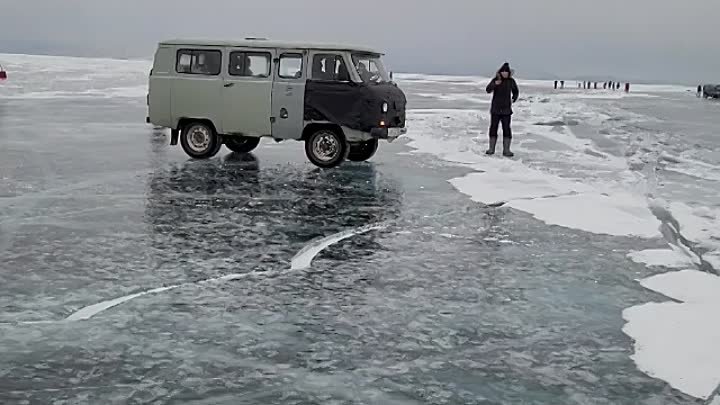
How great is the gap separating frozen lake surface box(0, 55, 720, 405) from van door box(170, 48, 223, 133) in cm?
114

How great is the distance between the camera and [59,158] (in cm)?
1405

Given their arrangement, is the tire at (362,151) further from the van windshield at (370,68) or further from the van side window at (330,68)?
the van side window at (330,68)

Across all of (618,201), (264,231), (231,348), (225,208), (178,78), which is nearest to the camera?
(231,348)

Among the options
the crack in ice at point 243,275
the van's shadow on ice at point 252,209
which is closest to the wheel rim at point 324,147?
the van's shadow on ice at point 252,209

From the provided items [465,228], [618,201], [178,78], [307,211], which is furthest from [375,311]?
[178,78]

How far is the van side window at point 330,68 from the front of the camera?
1308cm

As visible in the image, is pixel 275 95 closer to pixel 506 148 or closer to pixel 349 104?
pixel 349 104

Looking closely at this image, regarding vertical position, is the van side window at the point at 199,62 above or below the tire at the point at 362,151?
above

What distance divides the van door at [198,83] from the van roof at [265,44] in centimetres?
14

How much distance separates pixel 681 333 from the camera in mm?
5398

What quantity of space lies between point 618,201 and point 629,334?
5869 mm

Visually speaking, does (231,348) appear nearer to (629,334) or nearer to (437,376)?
(437,376)

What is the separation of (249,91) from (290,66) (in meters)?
0.93

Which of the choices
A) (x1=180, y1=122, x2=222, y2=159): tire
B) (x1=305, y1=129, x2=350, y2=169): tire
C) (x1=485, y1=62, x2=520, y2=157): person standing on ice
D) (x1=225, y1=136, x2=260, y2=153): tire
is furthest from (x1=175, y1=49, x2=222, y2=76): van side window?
(x1=485, y1=62, x2=520, y2=157): person standing on ice
